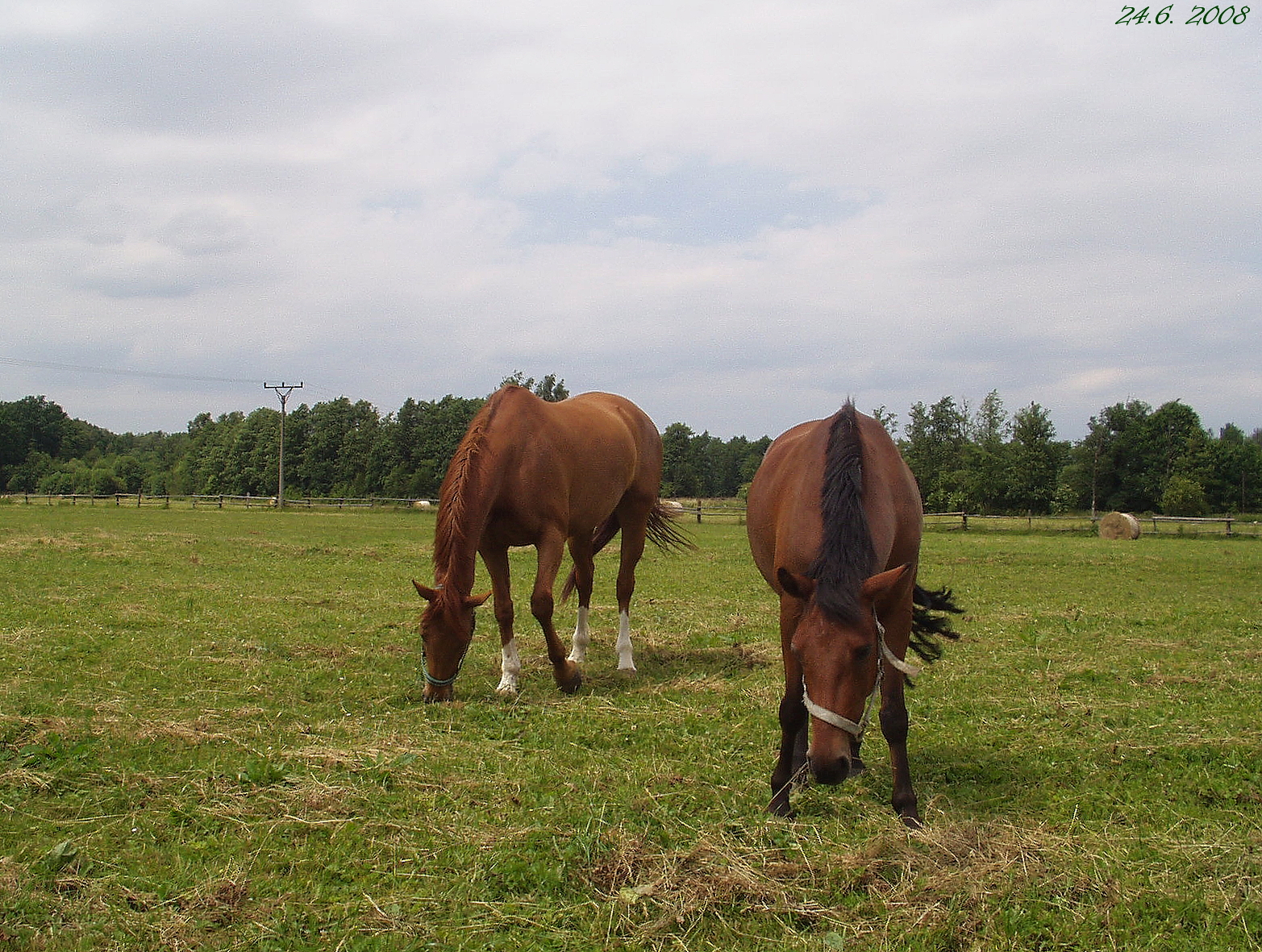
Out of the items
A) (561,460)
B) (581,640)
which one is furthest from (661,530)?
(561,460)

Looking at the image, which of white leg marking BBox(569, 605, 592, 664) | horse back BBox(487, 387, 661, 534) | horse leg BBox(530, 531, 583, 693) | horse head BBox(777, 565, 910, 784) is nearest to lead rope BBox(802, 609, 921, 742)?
horse head BBox(777, 565, 910, 784)

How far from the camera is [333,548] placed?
61.6 ft

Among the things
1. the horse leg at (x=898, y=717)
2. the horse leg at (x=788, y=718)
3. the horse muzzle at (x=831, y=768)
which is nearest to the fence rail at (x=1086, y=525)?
the horse leg at (x=898, y=717)

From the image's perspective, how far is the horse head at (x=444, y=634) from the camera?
598 cm

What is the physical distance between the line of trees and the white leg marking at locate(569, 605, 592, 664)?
40.9 metres

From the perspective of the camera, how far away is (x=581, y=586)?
8.17m

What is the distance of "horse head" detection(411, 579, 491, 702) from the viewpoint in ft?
19.6

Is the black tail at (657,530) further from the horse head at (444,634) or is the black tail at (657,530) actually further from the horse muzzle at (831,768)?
the horse muzzle at (831,768)

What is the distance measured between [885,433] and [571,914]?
3.15 m

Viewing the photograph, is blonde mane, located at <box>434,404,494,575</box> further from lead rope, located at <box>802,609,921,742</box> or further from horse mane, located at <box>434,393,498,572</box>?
lead rope, located at <box>802,609,921,742</box>

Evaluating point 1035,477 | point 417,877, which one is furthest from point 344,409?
point 417,877

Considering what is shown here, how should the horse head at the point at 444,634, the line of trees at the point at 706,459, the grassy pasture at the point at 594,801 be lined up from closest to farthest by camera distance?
1. the grassy pasture at the point at 594,801
2. the horse head at the point at 444,634
3. the line of trees at the point at 706,459

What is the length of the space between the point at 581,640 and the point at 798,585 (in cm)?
467

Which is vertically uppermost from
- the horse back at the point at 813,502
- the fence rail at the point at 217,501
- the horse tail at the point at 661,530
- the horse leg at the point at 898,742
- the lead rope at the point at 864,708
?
the horse back at the point at 813,502
